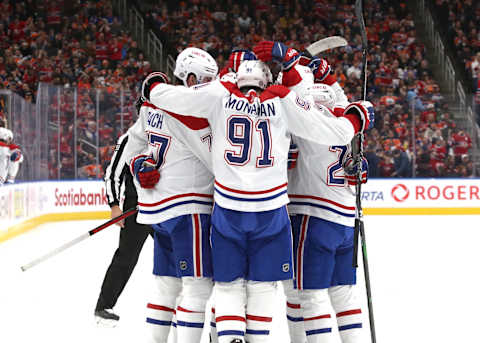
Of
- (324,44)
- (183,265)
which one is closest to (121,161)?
(183,265)

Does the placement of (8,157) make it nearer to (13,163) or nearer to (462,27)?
(13,163)

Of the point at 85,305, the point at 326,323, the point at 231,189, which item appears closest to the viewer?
the point at 231,189

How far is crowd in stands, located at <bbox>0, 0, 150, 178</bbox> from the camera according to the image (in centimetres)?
1320

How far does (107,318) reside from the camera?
3957 mm

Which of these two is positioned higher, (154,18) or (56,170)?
(154,18)

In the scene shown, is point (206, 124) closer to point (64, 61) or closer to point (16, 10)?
point (64, 61)

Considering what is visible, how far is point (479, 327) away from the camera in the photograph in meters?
4.12

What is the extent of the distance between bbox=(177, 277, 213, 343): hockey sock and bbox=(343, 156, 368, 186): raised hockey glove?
755 mm

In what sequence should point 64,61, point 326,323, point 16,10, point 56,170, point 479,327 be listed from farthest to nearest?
point 16,10 → point 64,61 → point 56,170 → point 479,327 → point 326,323

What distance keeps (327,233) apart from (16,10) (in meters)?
13.1

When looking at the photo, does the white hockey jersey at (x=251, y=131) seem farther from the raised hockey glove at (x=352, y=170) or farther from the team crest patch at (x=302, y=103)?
the raised hockey glove at (x=352, y=170)

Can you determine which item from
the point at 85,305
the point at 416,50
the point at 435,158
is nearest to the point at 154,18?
the point at 416,50

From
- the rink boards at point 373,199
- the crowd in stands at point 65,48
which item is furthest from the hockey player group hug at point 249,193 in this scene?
the crowd in stands at point 65,48

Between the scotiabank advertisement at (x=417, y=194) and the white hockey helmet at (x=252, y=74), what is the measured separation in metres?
7.99
